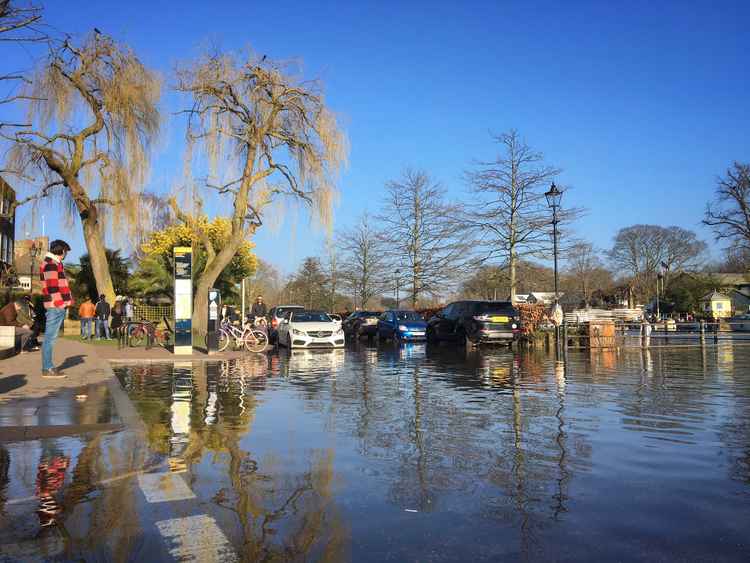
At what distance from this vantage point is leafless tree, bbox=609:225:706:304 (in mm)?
75062

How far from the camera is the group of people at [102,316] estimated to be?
27.1 metres

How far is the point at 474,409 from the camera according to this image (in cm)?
944

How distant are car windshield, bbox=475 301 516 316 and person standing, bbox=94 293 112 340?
14004 mm

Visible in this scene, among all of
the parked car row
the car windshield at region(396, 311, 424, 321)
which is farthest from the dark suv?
the car windshield at region(396, 311, 424, 321)

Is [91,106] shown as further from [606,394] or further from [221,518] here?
[221,518]

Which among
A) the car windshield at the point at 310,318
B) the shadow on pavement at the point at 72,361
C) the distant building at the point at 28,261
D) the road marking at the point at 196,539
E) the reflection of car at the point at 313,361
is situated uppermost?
the distant building at the point at 28,261

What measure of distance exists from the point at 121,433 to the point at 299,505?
342 cm

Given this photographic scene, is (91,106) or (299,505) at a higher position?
(91,106)

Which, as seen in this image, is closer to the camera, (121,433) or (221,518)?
(221,518)

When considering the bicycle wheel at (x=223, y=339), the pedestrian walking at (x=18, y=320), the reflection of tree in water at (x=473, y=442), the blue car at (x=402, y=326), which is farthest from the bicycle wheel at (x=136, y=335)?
the reflection of tree in water at (x=473, y=442)

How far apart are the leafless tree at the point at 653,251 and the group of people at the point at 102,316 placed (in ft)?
193

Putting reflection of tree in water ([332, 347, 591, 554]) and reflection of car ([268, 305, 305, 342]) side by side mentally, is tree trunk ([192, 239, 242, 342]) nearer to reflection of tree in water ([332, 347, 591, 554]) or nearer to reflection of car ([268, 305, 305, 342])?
reflection of car ([268, 305, 305, 342])

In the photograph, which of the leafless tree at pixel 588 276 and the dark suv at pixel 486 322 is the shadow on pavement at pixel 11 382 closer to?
the dark suv at pixel 486 322

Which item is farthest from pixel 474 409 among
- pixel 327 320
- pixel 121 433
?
pixel 327 320
